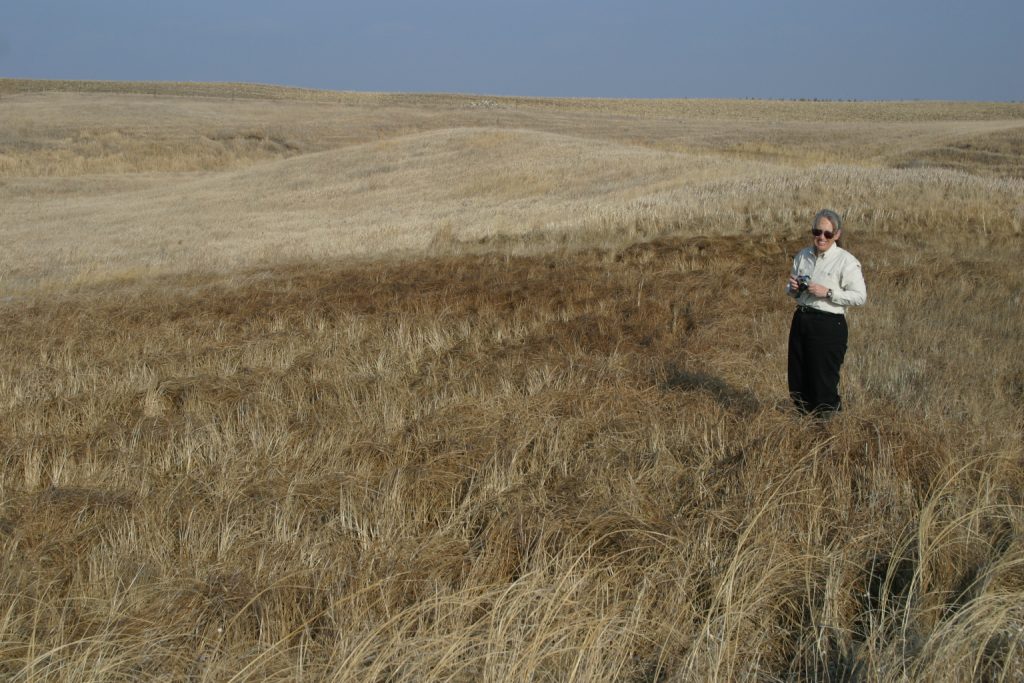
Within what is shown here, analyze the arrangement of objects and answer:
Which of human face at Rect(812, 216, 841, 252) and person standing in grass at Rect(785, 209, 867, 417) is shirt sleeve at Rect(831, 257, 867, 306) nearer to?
person standing in grass at Rect(785, 209, 867, 417)

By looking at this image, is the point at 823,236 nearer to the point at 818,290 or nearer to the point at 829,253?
the point at 829,253

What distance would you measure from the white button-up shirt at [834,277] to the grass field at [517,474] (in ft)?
2.41

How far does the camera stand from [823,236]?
214 inches

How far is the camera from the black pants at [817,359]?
544 cm

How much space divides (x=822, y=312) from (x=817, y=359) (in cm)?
35

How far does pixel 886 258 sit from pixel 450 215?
1279 centimetres

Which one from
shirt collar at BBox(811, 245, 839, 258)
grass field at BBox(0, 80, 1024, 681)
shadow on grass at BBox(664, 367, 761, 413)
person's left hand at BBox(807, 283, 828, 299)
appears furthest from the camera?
shadow on grass at BBox(664, 367, 761, 413)

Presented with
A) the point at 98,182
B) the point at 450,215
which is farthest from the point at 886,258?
the point at 98,182

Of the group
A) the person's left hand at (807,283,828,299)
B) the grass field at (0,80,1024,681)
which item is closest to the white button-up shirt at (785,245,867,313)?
the person's left hand at (807,283,828,299)

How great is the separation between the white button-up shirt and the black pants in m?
0.07

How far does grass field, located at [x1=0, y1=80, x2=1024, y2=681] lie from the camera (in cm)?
311

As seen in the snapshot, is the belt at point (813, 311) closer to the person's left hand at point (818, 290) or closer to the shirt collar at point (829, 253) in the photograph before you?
the person's left hand at point (818, 290)

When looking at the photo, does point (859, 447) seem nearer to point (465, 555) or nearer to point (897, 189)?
point (465, 555)

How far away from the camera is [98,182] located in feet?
130
